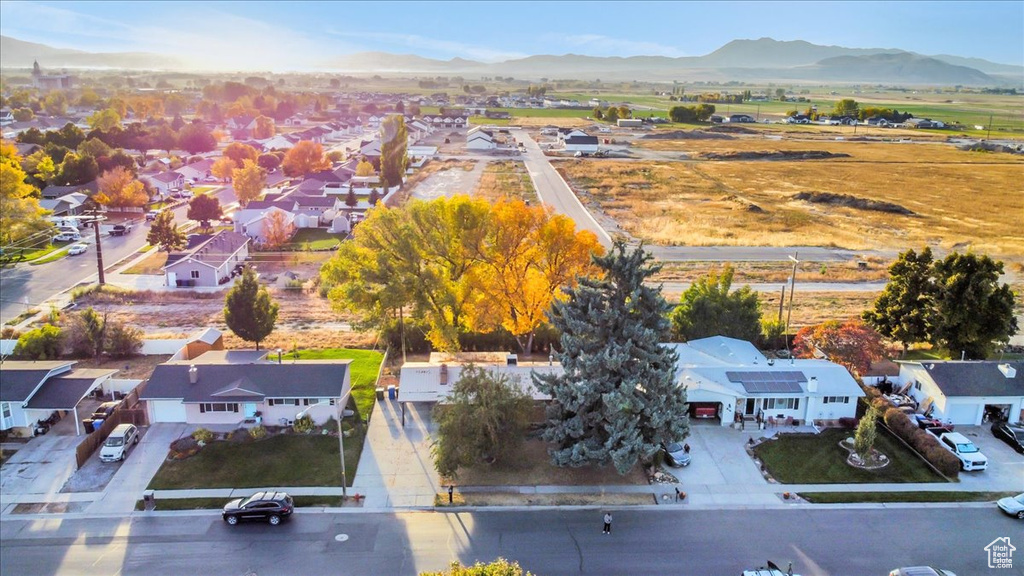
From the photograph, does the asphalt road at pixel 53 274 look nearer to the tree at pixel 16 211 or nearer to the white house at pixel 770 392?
the tree at pixel 16 211

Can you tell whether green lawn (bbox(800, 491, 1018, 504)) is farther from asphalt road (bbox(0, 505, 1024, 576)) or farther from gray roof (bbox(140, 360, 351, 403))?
gray roof (bbox(140, 360, 351, 403))

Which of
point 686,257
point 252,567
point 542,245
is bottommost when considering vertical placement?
point 252,567

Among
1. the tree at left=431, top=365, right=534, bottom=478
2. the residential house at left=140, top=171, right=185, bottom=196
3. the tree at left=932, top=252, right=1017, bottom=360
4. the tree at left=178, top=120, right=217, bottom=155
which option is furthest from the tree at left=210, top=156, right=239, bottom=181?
the tree at left=932, top=252, right=1017, bottom=360

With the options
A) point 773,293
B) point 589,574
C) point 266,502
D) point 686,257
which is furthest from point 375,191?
point 589,574

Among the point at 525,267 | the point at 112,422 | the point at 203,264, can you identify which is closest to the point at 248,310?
the point at 112,422

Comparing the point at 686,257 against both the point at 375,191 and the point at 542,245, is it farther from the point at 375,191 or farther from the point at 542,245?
the point at 375,191

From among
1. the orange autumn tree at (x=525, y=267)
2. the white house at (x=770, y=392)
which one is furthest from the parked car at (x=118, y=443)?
the white house at (x=770, y=392)

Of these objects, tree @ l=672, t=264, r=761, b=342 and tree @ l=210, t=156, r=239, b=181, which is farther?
tree @ l=210, t=156, r=239, b=181
